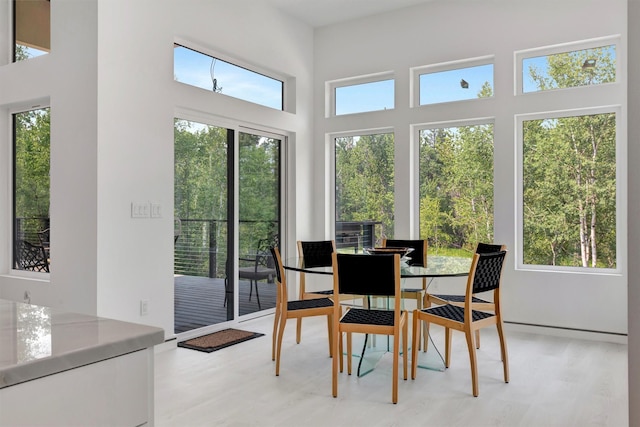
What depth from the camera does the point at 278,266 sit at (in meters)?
3.54

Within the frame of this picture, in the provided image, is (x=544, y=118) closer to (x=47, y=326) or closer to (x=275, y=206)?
(x=275, y=206)

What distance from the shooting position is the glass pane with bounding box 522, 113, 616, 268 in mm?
4336

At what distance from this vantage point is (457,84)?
→ 501cm

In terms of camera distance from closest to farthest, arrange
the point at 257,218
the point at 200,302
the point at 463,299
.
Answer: the point at 463,299
the point at 200,302
the point at 257,218

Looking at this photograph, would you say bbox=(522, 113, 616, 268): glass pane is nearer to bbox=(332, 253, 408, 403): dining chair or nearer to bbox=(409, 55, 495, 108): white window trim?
bbox=(409, 55, 495, 108): white window trim

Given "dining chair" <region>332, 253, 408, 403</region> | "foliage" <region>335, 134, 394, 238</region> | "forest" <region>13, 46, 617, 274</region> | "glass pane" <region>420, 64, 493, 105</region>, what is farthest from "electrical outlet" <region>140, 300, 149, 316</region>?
"glass pane" <region>420, 64, 493, 105</region>

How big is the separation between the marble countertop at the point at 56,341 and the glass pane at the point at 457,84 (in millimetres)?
4561

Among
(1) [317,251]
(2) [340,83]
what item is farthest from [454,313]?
(2) [340,83]

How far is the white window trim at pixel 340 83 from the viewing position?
5444mm

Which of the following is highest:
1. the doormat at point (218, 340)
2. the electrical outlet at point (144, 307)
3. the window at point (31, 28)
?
the window at point (31, 28)

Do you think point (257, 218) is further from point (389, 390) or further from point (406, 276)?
point (389, 390)

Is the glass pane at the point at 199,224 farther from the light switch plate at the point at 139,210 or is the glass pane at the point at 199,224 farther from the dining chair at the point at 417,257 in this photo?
the dining chair at the point at 417,257

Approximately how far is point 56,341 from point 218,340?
11.5ft

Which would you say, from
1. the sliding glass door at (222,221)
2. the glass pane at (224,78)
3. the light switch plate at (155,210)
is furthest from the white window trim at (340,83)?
the light switch plate at (155,210)
